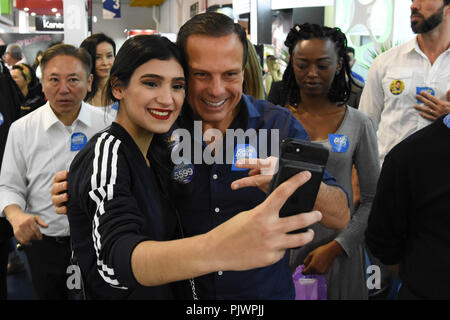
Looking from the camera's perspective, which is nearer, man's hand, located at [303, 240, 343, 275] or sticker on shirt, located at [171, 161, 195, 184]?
sticker on shirt, located at [171, 161, 195, 184]

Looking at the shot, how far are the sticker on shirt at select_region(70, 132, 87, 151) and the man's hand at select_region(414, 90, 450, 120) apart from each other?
5.79 feet

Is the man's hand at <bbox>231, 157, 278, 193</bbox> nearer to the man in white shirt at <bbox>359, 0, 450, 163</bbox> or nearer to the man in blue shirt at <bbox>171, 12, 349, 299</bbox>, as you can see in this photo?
the man in blue shirt at <bbox>171, 12, 349, 299</bbox>

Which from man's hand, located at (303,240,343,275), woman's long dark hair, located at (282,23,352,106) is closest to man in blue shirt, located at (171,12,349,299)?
man's hand, located at (303,240,343,275)

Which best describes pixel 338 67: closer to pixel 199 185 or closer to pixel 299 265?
pixel 299 265

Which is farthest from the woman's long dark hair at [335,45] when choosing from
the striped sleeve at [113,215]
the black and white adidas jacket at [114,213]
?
the striped sleeve at [113,215]

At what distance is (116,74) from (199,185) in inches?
15.9

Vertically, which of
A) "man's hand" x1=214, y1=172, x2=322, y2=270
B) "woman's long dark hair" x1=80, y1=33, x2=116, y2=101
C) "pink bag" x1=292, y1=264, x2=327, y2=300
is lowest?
"pink bag" x1=292, y1=264, x2=327, y2=300

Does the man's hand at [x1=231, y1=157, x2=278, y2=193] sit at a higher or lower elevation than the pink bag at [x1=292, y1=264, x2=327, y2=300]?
higher

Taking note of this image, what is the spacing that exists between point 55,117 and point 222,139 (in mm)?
1087

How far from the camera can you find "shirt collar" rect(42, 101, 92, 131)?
82.8 inches

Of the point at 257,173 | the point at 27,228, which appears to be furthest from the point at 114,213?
the point at 27,228

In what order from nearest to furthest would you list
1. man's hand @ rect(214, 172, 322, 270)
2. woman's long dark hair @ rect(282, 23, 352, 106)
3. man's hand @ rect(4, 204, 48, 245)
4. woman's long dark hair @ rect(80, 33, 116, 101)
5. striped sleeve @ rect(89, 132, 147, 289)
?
1. man's hand @ rect(214, 172, 322, 270)
2. striped sleeve @ rect(89, 132, 147, 289)
3. man's hand @ rect(4, 204, 48, 245)
4. woman's long dark hair @ rect(282, 23, 352, 106)
5. woman's long dark hair @ rect(80, 33, 116, 101)

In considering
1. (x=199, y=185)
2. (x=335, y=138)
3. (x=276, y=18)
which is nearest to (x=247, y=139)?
(x=199, y=185)

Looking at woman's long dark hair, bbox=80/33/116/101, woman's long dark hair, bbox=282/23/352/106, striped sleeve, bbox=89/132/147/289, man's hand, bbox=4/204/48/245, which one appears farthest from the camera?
woman's long dark hair, bbox=80/33/116/101
